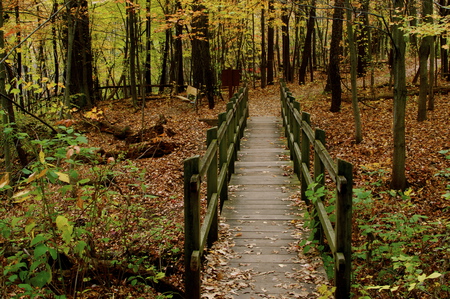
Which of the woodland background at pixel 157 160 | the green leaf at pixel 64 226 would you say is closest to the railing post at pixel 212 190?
the woodland background at pixel 157 160

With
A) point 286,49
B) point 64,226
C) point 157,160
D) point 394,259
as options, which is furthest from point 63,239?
point 286,49

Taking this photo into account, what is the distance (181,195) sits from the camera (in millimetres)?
9320

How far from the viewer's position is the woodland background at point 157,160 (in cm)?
396

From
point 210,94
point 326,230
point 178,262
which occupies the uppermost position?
point 210,94

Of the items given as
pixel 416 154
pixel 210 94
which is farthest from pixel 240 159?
pixel 210 94

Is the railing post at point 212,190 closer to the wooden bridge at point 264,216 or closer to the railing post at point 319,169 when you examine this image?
the wooden bridge at point 264,216

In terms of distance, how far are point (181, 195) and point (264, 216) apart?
3.59m

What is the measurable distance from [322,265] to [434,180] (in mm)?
6051

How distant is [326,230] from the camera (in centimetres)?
410

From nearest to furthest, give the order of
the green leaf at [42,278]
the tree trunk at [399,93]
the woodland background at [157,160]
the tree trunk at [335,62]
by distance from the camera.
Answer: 1. the green leaf at [42,278]
2. the woodland background at [157,160]
3. the tree trunk at [399,93]
4. the tree trunk at [335,62]

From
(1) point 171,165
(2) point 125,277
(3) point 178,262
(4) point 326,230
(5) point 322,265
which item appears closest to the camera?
(4) point 326,230

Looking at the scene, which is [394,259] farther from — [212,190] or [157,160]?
[157,160]

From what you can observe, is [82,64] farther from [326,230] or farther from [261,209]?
[326,230]

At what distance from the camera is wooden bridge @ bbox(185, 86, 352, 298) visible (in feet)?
11.9
